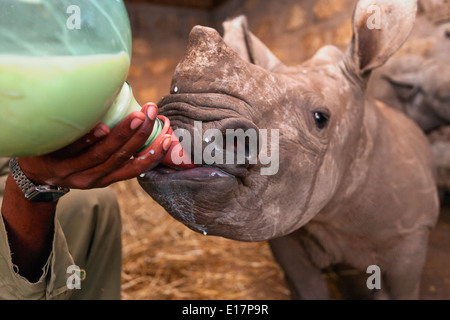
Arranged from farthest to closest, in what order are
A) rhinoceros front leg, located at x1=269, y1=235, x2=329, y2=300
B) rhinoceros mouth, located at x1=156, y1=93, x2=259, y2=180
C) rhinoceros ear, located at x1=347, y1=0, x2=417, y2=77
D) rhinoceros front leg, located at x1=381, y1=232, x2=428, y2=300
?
rhinoceros front leg, located at x1=269, y1=235, x2=329, y2=300 → rhinoceros front leg, located at x1=381, y1=232, x2=428, y2=300 → rhinoceros ear, located at x1=347, y1=0, x2=417, y2=77 → rhinoceros mouth, located at x1=156, y1=93, x2=259, y2=180

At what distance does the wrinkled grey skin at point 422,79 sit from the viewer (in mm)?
1793

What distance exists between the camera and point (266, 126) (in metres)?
0.86

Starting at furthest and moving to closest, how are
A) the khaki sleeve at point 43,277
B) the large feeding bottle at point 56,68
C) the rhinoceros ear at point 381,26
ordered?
the rhinoceros ear at point 381,26, the khaki sleeve at point 43,277, the large feeding bottle at point 56,68

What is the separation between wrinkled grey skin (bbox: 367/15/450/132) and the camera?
1.79m

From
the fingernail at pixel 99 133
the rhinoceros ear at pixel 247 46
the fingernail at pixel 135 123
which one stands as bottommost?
the fingernail at pixel 99 133

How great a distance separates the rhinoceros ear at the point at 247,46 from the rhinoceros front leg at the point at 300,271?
0.67 meters

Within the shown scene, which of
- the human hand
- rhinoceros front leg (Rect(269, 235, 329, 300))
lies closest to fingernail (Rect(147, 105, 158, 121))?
the human hand

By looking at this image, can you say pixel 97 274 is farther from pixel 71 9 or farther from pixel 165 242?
pixel 71 9

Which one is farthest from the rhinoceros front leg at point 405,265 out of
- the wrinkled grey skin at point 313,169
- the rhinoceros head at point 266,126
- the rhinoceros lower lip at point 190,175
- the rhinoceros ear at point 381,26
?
the rhinoceros lower lip at point 190,175

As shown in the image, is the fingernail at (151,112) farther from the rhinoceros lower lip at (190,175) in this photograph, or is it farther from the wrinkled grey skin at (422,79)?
the wrinkled grey skin at (422,79)

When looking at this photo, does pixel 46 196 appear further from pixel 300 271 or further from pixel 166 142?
pixel 300 271

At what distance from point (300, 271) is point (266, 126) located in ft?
2.85

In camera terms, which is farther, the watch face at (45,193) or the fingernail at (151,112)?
the watch face at (45,193)

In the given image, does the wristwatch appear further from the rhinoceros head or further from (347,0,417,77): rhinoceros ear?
(347,0,417,77): rhinoceros ear
